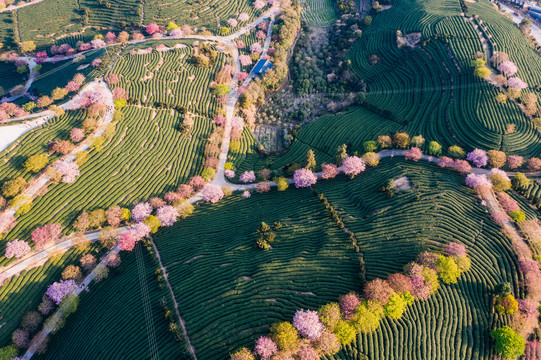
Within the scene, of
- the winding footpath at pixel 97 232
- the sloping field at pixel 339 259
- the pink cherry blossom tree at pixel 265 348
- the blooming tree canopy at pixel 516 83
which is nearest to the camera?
the pink cherry blossom tree at pixel 265 348

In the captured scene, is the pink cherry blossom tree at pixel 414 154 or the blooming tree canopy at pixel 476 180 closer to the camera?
the blooming tree canopy at pixel 476 180

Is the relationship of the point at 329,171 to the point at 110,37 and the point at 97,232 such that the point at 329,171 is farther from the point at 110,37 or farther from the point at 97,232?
the point at 110,37

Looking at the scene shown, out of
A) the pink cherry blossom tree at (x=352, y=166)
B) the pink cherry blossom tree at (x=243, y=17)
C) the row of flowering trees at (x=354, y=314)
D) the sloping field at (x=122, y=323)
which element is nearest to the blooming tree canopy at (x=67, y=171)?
the sloping field at (x=122, y=323)

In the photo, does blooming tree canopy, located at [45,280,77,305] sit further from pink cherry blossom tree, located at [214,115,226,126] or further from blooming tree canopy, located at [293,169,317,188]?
pink cherry blossom tree, located at [214,115,226,126]

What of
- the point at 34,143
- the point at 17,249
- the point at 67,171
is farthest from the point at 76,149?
the point at 17,249

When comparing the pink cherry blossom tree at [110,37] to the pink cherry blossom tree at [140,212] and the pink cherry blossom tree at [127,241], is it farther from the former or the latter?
the pink cherry blossom tree at [127,241]

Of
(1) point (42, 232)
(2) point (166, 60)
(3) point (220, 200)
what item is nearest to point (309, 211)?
(3) point (220, 200)

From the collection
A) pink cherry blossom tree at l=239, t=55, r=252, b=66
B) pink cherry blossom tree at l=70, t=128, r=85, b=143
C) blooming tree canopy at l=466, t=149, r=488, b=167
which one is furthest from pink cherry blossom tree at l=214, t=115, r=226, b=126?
blooming tree canopy at l=466, t=149, r=488, b=167
